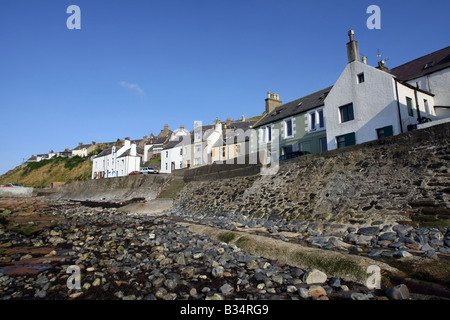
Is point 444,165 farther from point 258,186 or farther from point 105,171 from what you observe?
point 105,171

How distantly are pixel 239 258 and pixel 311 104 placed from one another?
22.7m

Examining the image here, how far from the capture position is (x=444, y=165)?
9.30 m

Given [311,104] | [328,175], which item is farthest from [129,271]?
[311,104]

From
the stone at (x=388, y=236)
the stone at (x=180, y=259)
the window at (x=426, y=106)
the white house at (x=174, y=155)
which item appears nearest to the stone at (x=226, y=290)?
the stone at (x=180, y=259)

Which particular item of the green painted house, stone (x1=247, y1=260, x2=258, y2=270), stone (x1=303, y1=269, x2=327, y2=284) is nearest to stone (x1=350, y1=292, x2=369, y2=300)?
stone (x1=303, y1=269, x2=327, y2=284)

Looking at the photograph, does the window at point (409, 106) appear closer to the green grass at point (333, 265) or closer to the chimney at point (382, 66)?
the chimney at point (382, 66)

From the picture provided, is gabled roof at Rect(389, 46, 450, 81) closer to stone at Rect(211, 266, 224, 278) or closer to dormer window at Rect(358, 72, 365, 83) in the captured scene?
dormer window at Rect(358, 72, 365, 83)

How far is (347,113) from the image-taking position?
2052cm

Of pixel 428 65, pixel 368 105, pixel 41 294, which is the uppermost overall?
pixel 428 65

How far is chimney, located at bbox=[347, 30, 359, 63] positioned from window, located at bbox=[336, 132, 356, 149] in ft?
19.9

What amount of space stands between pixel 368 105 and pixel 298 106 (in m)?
10.2

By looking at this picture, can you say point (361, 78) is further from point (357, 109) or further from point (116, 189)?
point (116, 189)

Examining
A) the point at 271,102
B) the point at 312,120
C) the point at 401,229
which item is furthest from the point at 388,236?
the point at 271,102

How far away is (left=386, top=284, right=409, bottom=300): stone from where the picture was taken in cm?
437
